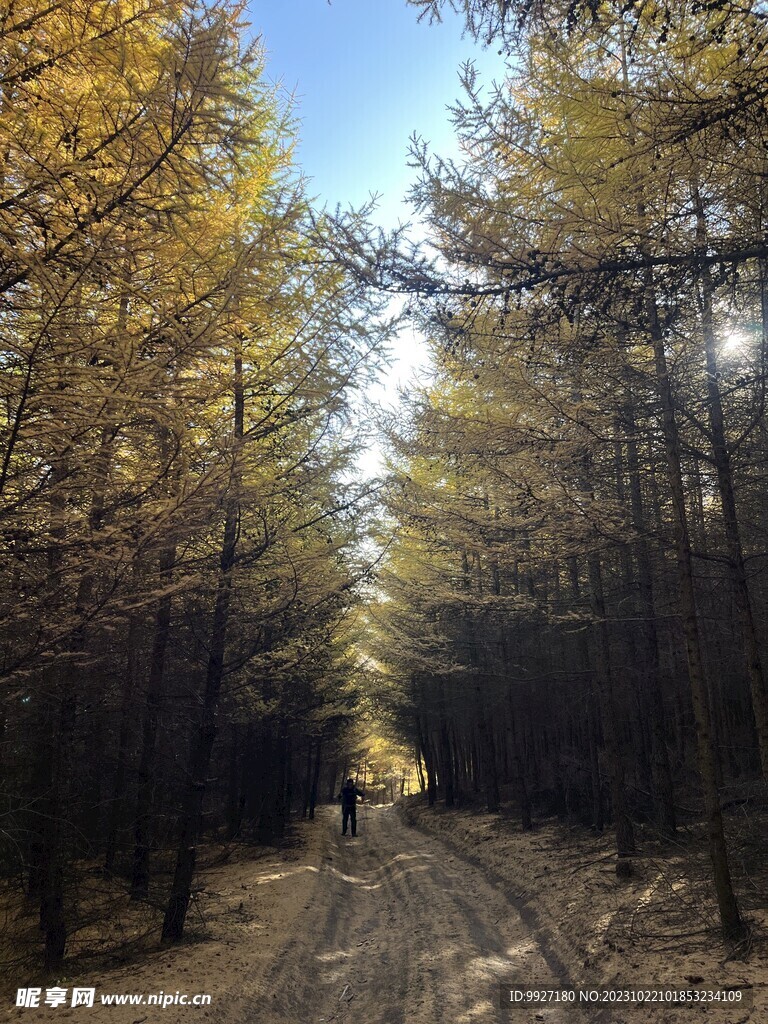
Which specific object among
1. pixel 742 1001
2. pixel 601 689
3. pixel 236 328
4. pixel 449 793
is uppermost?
pixel 236 328

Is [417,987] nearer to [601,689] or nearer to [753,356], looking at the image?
[601,689]

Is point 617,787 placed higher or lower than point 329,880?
higher

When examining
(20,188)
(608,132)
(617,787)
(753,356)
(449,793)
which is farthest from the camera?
(449,793)

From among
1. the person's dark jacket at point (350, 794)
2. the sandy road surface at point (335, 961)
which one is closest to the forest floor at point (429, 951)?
the sandy road surface at point (335, 961)

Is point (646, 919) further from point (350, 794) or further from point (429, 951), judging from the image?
point (350, 794)

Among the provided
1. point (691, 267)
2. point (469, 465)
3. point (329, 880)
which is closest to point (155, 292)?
point (691, 267)

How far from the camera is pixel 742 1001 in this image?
174 inches

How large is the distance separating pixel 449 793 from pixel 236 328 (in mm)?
24534

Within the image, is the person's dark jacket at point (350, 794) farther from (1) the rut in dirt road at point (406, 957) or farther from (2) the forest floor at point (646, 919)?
(2) the forest floor at point (646, 919)

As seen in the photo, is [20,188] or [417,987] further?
[417,987]

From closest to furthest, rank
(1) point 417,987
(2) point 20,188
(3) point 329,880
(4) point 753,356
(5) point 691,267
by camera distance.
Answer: (2) point 20,188 < (5) point 691,267 < (1) point 417,987 < (4) point 753,356 < (3) point 329,880

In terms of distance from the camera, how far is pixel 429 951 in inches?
275

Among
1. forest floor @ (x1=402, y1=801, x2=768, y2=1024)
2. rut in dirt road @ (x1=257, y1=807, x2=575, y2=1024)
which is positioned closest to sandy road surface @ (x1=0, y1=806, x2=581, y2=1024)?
rut in dirt road @ (x1=257, y1=807, x2=575, y2=1024)

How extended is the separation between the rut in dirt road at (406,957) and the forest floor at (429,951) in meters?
0.02
